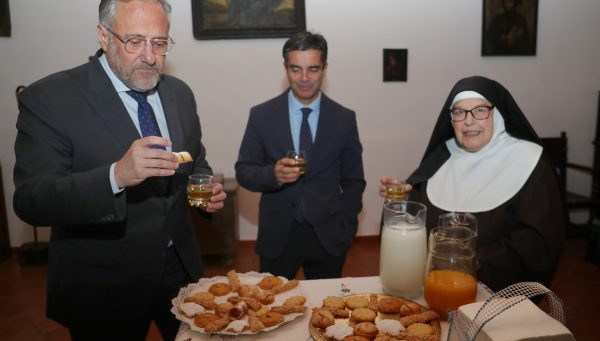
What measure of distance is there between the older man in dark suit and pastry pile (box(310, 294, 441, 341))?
74 centimetres

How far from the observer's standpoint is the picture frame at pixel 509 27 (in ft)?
17.0

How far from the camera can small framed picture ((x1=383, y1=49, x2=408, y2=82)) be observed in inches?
203

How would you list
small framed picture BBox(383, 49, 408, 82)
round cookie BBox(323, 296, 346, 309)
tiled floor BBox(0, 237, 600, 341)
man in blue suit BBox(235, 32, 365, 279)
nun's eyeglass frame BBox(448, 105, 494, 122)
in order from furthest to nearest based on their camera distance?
small framed picture BBox(383, 49, 408, 82), tiled floor BBox(0, 237, 600, 341), man in blue suit BBox(235, 32, 365, 279), nun's eyeglass frame BBox(448, 105, 494, 122), round cookie BBox(323, 296, 346, 309)

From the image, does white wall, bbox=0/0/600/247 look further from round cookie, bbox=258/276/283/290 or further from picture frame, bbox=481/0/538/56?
round cookie, bbox=258/276/283/290

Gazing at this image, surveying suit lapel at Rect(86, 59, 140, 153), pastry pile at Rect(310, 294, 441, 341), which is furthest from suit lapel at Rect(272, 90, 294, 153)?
pastry pile at Rect(310, 294, 441, 341)

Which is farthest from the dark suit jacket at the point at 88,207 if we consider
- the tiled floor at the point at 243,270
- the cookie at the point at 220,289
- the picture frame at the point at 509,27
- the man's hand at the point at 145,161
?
the picture frame at the point at 509,27

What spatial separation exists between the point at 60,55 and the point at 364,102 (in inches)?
125

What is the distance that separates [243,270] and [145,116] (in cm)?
292

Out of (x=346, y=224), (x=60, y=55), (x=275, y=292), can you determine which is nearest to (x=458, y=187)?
(x=346, y=224)

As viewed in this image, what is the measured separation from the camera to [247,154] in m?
2.95

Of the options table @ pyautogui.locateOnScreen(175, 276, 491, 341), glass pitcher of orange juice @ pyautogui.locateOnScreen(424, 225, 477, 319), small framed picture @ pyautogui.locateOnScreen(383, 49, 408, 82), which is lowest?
table @ pyautogui.locateOnScreen(175, 276, 491, 341)

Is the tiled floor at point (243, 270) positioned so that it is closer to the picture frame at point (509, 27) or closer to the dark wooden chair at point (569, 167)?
the dark wooden chair at point (569, 167)

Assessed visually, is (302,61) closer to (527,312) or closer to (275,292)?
(275,292)

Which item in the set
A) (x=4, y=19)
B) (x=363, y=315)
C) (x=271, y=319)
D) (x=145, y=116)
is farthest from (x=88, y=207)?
(x=4, y=19)
